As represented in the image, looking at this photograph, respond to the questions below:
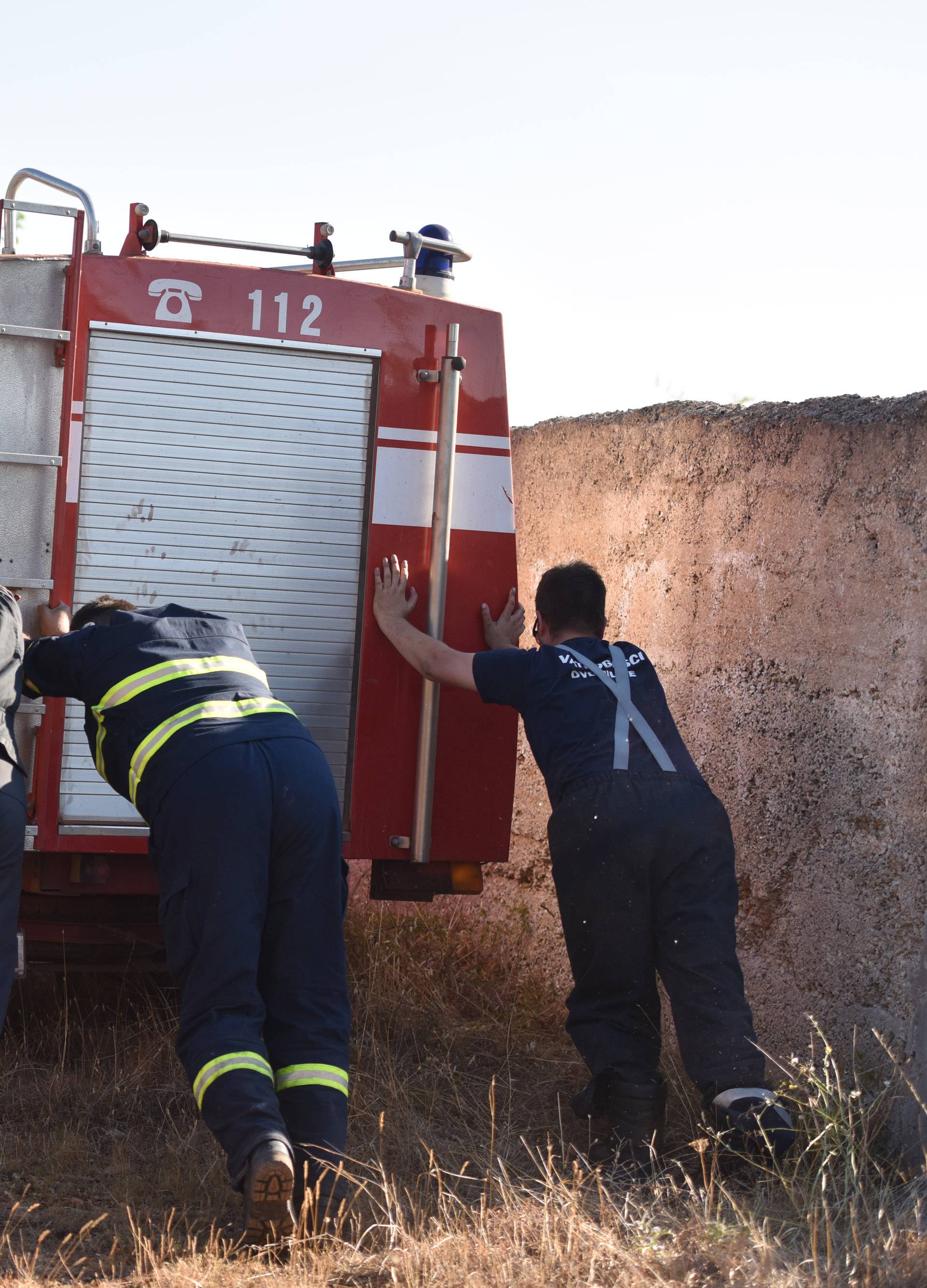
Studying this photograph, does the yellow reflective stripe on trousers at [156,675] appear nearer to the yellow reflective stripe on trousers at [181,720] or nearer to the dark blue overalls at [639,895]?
the yellow reflective stripe on trousers at [181,720]

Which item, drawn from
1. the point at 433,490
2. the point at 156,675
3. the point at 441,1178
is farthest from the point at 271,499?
the point at 441,1178

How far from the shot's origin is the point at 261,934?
3.55m

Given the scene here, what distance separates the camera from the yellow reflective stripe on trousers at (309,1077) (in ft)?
11.4

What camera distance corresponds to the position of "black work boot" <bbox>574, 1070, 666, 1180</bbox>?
3812 mm

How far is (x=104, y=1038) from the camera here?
4926 mm

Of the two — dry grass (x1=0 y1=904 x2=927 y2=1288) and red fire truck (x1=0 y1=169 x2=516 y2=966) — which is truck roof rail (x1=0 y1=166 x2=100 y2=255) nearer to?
red fire truck (x1=0 y1=169 x2=516 y2=966)

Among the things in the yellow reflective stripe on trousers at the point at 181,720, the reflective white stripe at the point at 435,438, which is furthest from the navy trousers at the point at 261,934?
the reflective white stripe at the point at 435,438

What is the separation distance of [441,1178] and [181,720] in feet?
4.86

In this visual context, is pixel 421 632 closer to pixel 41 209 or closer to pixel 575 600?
pixel 575 600

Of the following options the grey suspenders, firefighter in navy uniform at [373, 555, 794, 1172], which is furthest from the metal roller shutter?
the grey suspenders

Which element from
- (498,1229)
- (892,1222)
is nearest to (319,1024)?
(498,1229)

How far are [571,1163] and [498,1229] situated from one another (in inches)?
29.7

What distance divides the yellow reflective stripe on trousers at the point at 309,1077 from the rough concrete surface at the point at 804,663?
1.65m

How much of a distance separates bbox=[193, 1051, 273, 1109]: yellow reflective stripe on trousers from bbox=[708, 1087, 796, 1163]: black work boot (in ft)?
4.13
